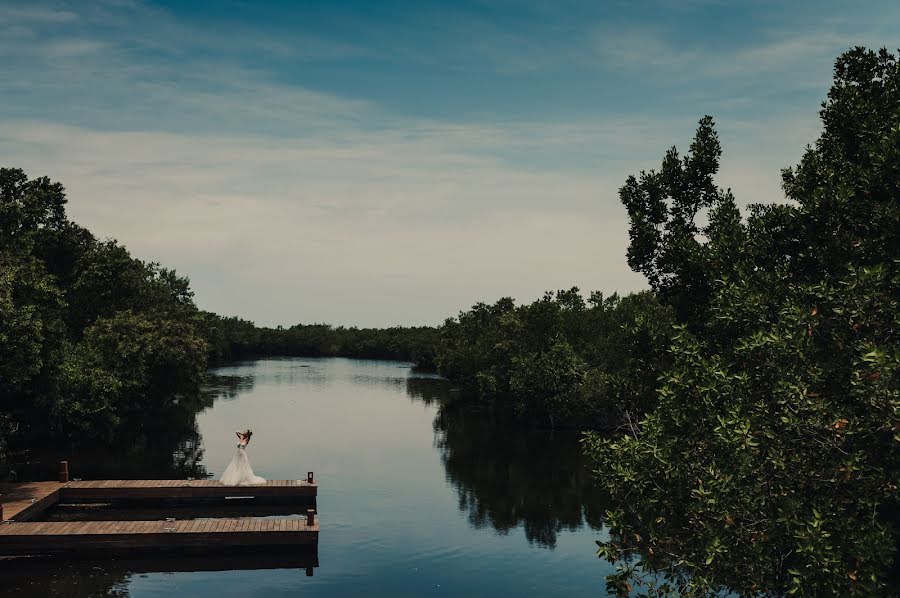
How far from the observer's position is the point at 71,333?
196 feet

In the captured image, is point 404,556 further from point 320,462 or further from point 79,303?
point 79,303

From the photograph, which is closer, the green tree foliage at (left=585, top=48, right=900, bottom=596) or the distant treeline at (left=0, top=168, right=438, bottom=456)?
the green tree foliage at (left=585, top=48, right=900, bottom=596)

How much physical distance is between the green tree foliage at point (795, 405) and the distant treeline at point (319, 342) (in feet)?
424

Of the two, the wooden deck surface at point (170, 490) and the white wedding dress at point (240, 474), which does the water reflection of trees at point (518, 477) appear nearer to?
the wooden deck surface at point (170, 490)

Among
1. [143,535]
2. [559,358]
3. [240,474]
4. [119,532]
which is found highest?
[559,358]

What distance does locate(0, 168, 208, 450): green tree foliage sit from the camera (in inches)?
1281

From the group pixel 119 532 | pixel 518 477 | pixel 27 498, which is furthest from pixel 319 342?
pixel 119 532

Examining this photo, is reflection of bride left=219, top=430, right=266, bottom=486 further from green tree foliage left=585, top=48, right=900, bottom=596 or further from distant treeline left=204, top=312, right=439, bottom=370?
distant treeline left=204, top=312, right=439, bottom=370

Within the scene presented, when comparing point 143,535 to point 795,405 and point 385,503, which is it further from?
point 795,405

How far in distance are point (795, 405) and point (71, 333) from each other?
57013mm

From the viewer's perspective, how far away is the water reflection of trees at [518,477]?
3544cm

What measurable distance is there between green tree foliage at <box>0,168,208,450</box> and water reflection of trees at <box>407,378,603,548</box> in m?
19.7

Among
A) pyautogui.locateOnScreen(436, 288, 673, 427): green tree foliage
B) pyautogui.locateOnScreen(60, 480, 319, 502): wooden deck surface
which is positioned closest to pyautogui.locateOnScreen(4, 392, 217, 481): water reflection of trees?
pyautogui.locateOnScreen(60, 480, 319, 502): wooden deck surface

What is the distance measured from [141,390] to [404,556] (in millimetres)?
37056
